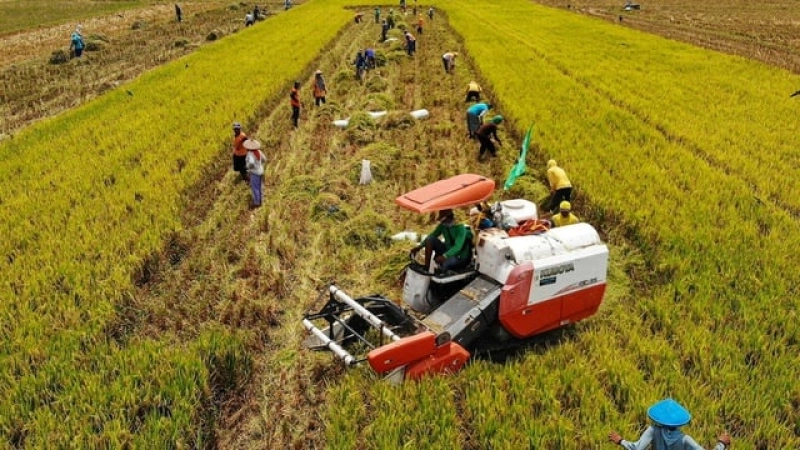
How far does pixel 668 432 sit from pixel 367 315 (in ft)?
8.57

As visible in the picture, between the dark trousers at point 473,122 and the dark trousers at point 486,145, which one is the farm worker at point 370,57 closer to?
the dark trousers at point 473,122

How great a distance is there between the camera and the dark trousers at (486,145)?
10898 millimetres

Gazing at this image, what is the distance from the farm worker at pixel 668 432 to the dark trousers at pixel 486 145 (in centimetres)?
795

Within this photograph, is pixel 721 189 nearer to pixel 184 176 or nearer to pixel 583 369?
pixel 583 369

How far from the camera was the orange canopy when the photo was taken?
5.38 meters

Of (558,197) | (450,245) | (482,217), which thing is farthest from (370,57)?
(450,245)

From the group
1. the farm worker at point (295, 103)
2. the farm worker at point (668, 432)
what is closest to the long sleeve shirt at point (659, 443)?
the farm worker at point (668, 432)

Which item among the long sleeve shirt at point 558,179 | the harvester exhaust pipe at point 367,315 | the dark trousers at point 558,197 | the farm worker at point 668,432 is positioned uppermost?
the farm worker at point 668,432

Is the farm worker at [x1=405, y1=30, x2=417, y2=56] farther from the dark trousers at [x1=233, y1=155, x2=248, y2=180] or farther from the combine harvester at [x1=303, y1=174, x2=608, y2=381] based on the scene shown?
the combine harvester at [x1=303, y1=174, x2=608, y2=381]

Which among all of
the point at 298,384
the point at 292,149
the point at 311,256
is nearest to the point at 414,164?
the point at 292,149

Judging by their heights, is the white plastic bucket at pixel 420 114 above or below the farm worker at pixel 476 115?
below

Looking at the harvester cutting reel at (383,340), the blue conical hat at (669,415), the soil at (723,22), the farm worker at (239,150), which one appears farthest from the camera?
the soil at (723,22)

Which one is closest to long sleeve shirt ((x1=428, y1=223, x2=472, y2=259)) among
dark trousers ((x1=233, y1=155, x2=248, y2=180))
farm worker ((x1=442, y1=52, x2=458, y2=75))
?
dark trousers ((x1=233, y1=155, x2=248, y2=180))

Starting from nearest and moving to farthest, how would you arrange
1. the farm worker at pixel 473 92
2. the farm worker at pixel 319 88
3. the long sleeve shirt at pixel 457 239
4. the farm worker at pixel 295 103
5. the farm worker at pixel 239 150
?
1. the long sleeve shirt at pixel 457 239
2. the farm worker at pixel 239 150
3. the farm worker at pixel 295 103
4. the farm worker at pixel 319 88
5. the farm worker at pixel 473 92
